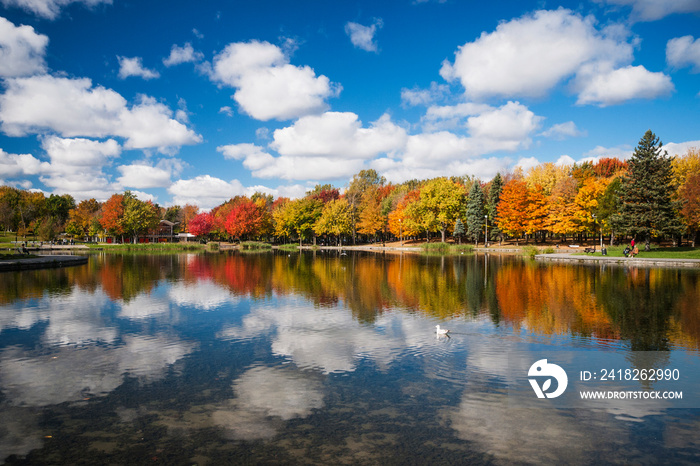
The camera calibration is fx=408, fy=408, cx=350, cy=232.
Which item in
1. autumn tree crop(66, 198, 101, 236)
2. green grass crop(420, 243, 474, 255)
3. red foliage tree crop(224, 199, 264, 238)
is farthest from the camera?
autumn tree crop(66, 198, 101, 236)

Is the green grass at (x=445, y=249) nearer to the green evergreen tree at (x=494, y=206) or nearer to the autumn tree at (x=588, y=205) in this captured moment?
the green evergreen tree at (x=494, y=206)

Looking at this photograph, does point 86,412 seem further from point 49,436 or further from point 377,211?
point 377,211

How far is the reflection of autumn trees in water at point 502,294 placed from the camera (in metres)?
13.0

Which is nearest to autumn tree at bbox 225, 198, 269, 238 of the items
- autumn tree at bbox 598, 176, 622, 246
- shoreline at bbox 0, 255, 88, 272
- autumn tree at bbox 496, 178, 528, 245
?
shoreline at bbox 0, 255, 88, 272

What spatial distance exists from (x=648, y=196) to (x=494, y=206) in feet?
96.2

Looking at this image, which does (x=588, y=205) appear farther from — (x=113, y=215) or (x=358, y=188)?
(x=113, y=215)

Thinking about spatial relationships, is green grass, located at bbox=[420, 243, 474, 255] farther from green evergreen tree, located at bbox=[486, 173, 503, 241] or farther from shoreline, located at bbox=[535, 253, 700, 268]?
shoreline, located at bbox=[535, 253, 700, 268]

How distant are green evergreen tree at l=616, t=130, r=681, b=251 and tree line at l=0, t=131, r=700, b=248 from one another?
10 centimetres

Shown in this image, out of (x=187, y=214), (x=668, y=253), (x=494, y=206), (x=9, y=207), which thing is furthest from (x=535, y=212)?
(x=9, y=207)

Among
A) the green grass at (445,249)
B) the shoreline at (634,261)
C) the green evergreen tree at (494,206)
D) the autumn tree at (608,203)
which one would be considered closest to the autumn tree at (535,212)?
the green evergreen tree at (494,206)

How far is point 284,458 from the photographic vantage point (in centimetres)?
545

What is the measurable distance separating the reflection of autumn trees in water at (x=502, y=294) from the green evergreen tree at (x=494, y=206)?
148 feet

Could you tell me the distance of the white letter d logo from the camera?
25.5 ft

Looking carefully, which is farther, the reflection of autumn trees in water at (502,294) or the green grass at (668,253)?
the green grass at (668,253)
